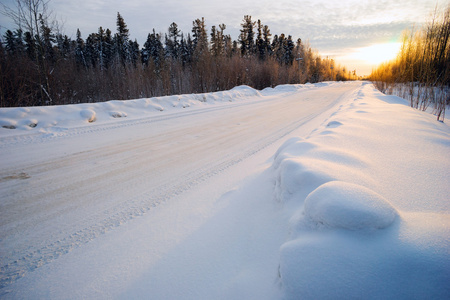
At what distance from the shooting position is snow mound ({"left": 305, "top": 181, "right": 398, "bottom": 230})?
109 cm

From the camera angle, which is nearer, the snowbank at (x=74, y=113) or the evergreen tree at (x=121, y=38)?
the snowbank at (x=74, y=113)

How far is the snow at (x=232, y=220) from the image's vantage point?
38.6 inches

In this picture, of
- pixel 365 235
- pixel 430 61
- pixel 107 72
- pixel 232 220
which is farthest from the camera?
pixel 107 72

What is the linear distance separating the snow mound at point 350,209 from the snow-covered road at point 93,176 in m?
1.43

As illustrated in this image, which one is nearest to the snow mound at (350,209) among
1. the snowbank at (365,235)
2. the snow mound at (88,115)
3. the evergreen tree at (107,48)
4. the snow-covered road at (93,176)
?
the snowbank at (365,235)

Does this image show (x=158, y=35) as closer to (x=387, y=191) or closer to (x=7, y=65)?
(x=7, y=65)

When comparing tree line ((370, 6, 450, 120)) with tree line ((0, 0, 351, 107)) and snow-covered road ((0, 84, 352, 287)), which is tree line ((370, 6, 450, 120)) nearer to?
snow-covered road ((0, 84, 352, 287))

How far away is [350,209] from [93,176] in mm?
3162

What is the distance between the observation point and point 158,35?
4625cm

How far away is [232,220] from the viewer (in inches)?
76.7

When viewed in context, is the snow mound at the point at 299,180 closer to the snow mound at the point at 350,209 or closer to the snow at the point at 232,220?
the snow at the point at 232,220

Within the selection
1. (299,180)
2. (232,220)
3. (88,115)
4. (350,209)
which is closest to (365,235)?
(350,209)

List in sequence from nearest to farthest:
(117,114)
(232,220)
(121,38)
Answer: (232,220), (117,114), (121,38)

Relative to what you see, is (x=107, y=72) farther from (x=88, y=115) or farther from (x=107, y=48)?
(x=107, y=48)
